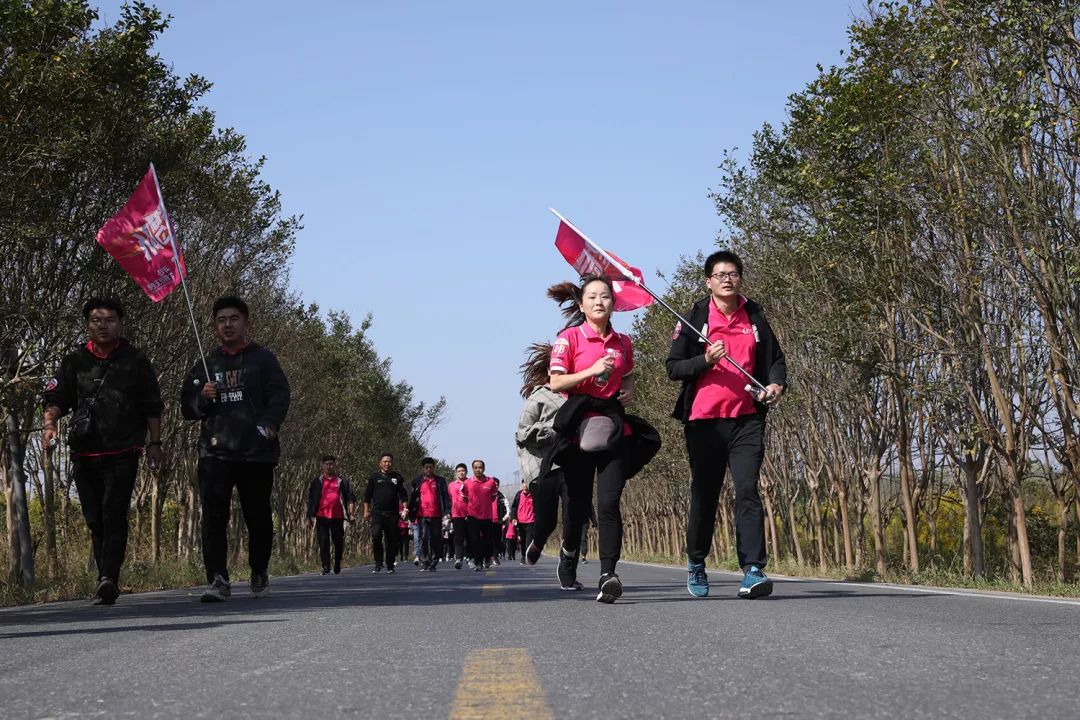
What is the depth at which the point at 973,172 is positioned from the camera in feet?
56.2

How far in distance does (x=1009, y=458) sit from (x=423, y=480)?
399 inches

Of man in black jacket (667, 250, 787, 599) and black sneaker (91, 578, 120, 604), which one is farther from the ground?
man in black jacket (667, 250, 787, 599)

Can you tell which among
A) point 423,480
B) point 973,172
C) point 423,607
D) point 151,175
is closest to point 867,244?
point 973,172

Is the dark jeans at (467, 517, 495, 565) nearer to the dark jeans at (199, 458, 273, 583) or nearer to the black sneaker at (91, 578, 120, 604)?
the dark jeans at (199, 458, 273, 583)

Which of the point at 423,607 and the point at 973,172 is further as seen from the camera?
the point at 973,172

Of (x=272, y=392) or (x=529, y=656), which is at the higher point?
(x=272, y=392)

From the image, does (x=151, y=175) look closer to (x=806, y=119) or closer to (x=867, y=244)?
(x=867, y=244)

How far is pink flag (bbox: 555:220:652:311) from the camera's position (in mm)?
11312

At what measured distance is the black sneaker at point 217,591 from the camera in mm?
9922

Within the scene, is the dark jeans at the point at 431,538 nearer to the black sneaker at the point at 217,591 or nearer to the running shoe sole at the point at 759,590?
the black sneaker at the point at 217,591

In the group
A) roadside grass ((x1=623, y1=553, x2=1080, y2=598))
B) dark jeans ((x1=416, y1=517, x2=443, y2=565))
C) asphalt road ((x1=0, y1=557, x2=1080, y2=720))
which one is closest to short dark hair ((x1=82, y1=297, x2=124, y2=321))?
asphalt road ((x1=0, y1=557, x2=1080, y2=720))

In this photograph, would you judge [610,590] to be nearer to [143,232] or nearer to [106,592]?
[106,592]

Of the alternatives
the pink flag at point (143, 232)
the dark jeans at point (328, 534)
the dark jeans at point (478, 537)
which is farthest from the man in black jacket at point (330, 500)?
the pink flag at point (143, 232)

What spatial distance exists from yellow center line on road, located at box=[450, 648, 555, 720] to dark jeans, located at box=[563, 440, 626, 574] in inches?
135
